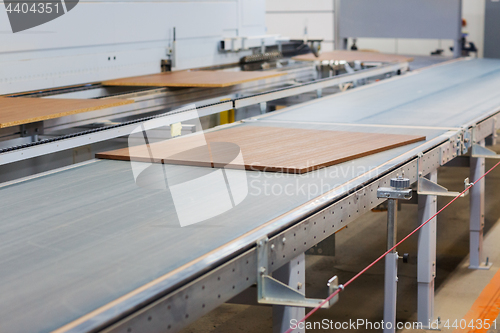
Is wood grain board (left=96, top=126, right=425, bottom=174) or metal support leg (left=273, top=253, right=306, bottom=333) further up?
wood grain board (left=96, top=126, right=425, bottom=174)

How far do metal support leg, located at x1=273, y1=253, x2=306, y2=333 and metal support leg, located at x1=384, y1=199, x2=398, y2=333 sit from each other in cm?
73

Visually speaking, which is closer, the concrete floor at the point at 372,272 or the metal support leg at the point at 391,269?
the metal support leg at the point at 391,269

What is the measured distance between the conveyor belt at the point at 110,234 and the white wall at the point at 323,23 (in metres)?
Result: 6.31

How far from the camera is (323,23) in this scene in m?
8.58

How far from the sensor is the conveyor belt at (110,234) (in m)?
1.06

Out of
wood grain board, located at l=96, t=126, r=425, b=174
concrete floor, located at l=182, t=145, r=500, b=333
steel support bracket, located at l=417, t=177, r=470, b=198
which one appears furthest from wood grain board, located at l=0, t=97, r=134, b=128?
steel support bracket, located at l=417, t=177, r=470, b=198

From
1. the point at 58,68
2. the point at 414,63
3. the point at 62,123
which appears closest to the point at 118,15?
the point at 58,68

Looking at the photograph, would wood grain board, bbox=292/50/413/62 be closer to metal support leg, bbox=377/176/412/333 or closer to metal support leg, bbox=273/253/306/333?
metal support leg, bbox=377/176/412/333

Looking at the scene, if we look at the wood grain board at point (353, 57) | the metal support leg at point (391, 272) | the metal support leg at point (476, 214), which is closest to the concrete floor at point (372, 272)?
the metal support leg at point (476, 214)

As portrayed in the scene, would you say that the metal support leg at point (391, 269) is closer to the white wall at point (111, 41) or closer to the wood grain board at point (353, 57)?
the white wall at point (111, 41)

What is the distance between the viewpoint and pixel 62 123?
287cm

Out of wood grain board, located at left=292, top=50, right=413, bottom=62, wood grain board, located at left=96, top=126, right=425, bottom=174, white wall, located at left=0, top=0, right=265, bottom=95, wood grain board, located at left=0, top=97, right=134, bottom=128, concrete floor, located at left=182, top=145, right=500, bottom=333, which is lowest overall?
concrete floor, located at left=182, top=145, right=500, bottom=333

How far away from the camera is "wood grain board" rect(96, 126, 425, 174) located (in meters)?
1.99

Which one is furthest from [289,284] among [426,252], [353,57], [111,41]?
[353,57]
